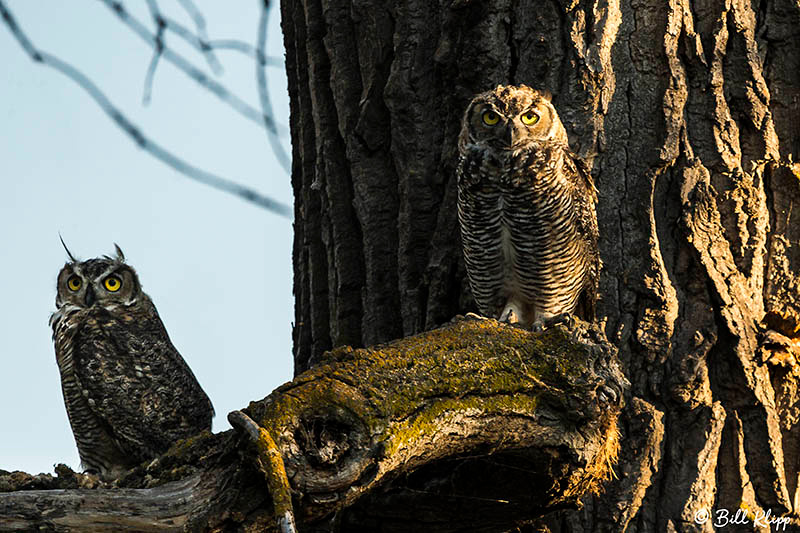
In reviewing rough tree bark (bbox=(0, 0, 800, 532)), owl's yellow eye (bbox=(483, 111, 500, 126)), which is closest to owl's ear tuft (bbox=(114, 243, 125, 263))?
rough tree bark (bbox=(0, 0, 800, 532))

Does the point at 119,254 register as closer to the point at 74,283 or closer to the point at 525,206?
the point at 74,283

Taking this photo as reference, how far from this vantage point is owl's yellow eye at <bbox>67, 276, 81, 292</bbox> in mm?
4375

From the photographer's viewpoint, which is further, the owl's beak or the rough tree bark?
the owl's beak

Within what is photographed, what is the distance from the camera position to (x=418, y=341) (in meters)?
2.45

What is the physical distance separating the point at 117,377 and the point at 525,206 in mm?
1824

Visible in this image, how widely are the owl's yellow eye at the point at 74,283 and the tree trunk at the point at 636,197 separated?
115 cm

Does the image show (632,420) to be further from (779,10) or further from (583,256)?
(779,10)

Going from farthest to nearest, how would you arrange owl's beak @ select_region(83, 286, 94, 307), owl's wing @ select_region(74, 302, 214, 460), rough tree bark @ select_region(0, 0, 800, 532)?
1. owl's beak @ select_region(83, 286, 94, 307)
2. owl's wing @ select_region(74, 302, 214, 460)
3. rough tree bark @ select_region(0, 0, 800, 532)

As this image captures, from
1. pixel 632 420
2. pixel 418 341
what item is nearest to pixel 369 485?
pixel 418 341

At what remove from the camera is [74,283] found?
14.4ft

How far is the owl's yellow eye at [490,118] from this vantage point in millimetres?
3492

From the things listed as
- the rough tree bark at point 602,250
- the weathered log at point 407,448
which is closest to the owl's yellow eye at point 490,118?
the rough tree bark at point 602,250

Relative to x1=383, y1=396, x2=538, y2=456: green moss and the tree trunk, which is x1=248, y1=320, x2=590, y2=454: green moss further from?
the tree trunk

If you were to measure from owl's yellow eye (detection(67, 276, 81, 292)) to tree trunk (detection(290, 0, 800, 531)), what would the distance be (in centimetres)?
115
